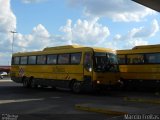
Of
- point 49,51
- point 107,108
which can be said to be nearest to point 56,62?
point 49,51

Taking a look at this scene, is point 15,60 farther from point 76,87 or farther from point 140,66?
Answer: point 140,66

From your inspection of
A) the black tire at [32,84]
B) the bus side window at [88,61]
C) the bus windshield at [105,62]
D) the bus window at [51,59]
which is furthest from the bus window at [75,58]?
the black tire at [32,84]

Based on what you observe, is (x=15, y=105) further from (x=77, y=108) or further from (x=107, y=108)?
(x=107, y=108)

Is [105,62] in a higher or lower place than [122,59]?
lower

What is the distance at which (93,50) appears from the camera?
2431cm

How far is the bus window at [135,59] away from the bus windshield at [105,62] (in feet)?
7.18

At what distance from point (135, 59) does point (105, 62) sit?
3447 millimetres

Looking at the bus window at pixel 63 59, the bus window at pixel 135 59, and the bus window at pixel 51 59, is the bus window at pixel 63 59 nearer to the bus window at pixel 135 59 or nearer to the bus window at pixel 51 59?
the bus window at pixel 51 59

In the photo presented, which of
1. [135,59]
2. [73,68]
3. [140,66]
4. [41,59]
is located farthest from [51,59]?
[140,66]

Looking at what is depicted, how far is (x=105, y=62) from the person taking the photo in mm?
24406

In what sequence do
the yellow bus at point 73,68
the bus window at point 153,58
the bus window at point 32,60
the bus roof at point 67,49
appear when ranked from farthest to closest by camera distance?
the bus window at point 32,60 → the bus window at point 153,58 → the bus roof at point 67,49 → the yellow bus at point 73,68

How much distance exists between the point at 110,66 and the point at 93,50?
4.87 feet

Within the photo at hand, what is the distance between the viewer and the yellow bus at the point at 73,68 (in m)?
24.0

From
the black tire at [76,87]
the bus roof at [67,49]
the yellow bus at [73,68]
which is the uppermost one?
the bus roof at [67,49]
